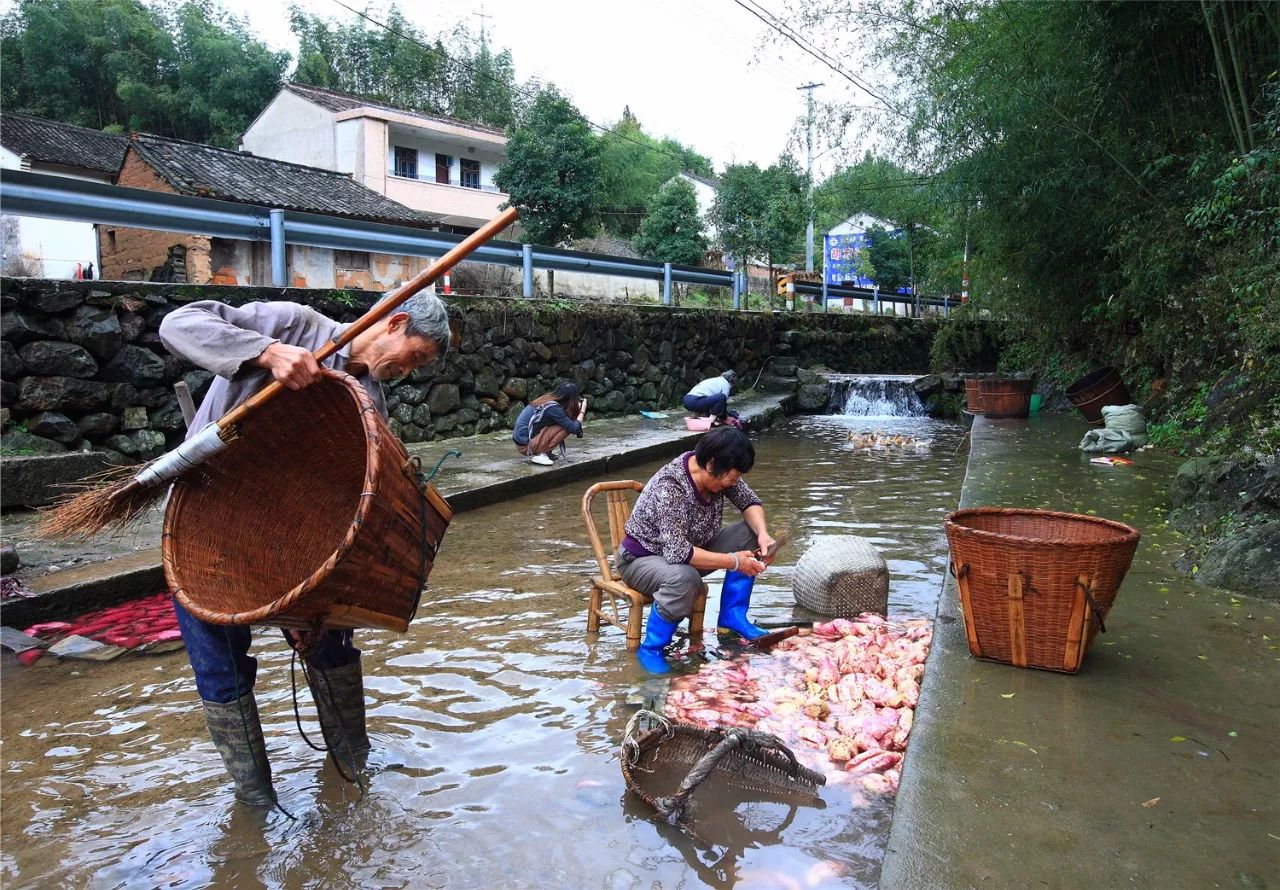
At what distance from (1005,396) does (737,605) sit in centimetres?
1127

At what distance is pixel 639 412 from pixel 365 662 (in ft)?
37.1

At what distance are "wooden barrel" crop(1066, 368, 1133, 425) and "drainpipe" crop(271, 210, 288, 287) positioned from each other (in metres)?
10.5

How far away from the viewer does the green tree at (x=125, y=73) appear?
39.8 m

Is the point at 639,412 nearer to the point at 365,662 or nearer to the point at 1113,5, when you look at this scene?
the point at 1113,5

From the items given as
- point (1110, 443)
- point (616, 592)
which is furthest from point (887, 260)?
point (616, 592)

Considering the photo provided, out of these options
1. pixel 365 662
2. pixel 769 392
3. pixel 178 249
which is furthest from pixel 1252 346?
pixel 178 249

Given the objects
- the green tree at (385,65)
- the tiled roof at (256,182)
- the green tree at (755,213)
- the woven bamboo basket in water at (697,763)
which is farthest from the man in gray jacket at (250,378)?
the green tree at (385,65)

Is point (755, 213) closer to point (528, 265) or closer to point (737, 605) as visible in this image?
point (528, 265)

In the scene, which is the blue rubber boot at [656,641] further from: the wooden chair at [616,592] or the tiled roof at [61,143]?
the tiled roof at [61,143]

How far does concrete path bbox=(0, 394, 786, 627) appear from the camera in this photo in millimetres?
5297

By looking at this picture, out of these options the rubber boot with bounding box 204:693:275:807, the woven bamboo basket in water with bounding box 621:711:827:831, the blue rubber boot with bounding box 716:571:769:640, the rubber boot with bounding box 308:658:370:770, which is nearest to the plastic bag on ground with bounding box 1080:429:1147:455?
the blue rubber boot with bounding box 716:571:769:640

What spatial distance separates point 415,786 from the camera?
350cm

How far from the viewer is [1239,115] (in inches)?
338

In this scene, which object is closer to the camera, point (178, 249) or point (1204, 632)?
point (1204, 632)
